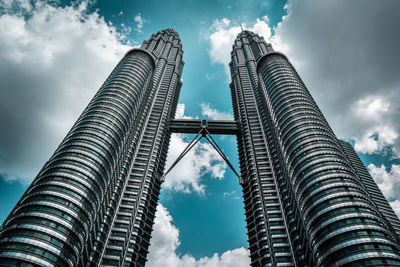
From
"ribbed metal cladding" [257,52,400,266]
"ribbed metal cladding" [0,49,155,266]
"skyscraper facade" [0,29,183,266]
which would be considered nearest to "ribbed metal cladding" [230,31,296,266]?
"ribbed metal cladding" [257,52,400,266]

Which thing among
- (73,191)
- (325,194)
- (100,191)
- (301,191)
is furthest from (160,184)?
(325,194)

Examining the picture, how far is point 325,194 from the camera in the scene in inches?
2616

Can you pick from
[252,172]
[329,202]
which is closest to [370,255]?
[329,202]

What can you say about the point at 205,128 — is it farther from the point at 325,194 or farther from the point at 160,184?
the point at 325,194

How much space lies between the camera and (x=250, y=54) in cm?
19462

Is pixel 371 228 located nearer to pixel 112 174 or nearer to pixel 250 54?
pixel 112 174

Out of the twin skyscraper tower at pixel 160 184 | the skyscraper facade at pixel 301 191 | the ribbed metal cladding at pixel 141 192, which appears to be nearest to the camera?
the skyscraper facade at pixel 301 191

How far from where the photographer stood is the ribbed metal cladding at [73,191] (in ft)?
182

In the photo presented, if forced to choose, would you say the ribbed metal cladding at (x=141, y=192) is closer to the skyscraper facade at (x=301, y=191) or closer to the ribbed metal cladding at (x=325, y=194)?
Answer: the skyscraper facade at (x=301, y=191)

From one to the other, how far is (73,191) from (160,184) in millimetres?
54461

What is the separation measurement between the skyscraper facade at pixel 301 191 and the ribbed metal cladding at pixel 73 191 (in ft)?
171

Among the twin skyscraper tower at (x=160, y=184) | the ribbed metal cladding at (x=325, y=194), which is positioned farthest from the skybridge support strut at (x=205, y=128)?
the ribbed metal cladding at (x=325, y=194)

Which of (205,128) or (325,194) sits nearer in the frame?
(325,194)

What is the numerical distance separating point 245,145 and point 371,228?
246 feet
